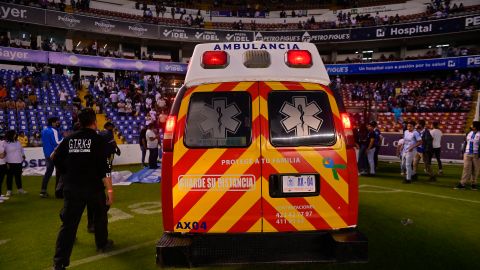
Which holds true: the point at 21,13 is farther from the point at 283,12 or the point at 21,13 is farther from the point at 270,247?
the point at 270,247

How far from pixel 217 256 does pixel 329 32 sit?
3671cm

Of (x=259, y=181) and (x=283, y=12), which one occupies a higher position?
(x=283, y=12)

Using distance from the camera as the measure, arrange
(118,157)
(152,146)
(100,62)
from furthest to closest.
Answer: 1. (100,62)
2. (118,157)
3. (152,146)

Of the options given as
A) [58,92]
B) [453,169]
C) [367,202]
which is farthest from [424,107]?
[58,92]

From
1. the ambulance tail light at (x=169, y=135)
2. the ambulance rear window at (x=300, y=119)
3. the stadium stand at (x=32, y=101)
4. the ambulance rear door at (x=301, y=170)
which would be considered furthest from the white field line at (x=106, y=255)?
the stadium stand at (x=32, y=101)

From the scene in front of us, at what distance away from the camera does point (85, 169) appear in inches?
163

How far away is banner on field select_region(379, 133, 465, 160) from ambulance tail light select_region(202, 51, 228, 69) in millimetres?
14397

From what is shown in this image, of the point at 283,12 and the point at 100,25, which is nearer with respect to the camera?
the point at 100,25

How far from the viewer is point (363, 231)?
568 centimetres

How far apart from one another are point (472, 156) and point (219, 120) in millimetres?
8608

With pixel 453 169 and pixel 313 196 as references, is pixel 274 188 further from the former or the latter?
pixel 453 169

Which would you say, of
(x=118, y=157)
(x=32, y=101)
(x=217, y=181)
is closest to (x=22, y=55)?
(x=32, y=101)

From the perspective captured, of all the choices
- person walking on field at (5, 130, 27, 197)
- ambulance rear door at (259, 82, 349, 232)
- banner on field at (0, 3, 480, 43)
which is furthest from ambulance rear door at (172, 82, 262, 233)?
banner on field at (0, 3, 480, 43)

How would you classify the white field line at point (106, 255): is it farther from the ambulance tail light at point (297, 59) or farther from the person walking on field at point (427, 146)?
the person walking on field at point (427, 146)
